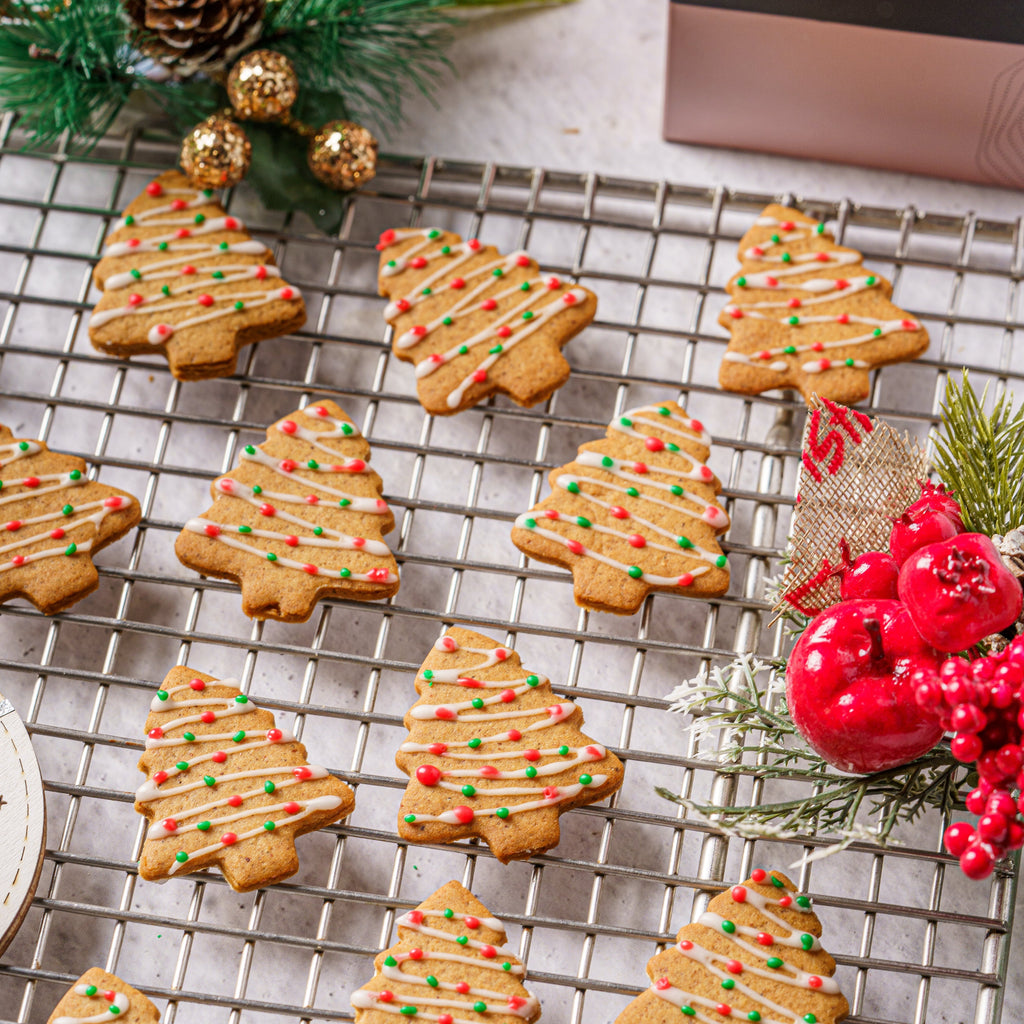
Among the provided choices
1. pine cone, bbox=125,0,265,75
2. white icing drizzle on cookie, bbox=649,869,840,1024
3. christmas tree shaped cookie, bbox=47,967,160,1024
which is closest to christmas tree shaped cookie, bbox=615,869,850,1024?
white icing drizzle on cookie, bbox=649,869,840,1024

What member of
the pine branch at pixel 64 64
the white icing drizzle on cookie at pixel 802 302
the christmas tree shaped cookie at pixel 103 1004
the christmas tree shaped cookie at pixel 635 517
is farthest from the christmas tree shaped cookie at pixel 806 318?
the christmas tree shaped cookie at pixel 103 1004

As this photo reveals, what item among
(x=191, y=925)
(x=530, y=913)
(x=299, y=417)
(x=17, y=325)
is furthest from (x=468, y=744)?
(x=17, y=325)

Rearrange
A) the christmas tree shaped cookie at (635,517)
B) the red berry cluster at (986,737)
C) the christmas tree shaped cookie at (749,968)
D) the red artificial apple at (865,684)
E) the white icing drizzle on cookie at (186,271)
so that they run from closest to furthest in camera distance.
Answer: the red berry cluster at (986,737) < the red artificial apple at (865,684) < the christmas tree shaped cookie at (749,968) < the christmas tree shaped cookie at (635,517) < the white icing drizzle on cookie at (186,271)

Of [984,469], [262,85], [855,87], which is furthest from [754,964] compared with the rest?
[262,85]

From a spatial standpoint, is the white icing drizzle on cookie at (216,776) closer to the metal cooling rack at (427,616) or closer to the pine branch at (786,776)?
the metal cooling rack at (427,616)

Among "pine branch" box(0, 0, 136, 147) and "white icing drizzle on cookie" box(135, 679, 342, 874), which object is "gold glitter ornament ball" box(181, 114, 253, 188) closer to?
"pine branch" box(0, 0, 136, 147)
